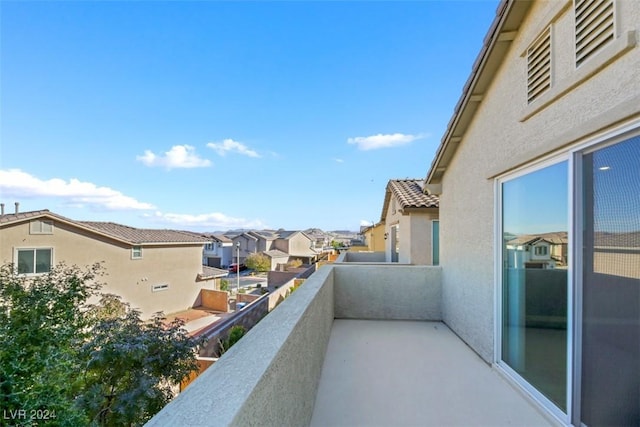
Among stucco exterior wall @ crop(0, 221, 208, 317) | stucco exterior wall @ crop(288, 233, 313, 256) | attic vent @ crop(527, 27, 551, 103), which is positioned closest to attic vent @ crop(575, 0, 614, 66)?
attic vent @ crop(527, 27, 551, 103)

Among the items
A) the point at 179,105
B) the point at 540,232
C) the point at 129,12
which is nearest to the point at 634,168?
the point at 540,232

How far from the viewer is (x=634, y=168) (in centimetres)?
235

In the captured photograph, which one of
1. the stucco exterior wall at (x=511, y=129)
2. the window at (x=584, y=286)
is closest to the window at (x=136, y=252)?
the stucco exterior wall at (x=511, y=129)

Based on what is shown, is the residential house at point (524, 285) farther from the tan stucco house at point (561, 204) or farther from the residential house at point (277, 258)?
the residential house at point (277, 258)

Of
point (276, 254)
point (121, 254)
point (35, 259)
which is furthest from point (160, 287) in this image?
point (276, 254)

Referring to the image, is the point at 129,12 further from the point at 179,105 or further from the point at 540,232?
the point at 540,232

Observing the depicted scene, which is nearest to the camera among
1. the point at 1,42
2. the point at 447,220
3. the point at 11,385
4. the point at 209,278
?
the point at 11,385

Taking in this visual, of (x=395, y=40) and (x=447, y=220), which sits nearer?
(x=447, y=220)

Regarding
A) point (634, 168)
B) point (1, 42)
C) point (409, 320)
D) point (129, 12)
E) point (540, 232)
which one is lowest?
point (409, 320)

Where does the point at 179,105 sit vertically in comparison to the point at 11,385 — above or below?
above

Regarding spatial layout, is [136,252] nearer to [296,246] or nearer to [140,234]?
[140,234]

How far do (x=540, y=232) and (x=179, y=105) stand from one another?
2115 centimetres

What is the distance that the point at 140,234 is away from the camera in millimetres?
23781

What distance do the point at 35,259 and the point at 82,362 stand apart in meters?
18.3
